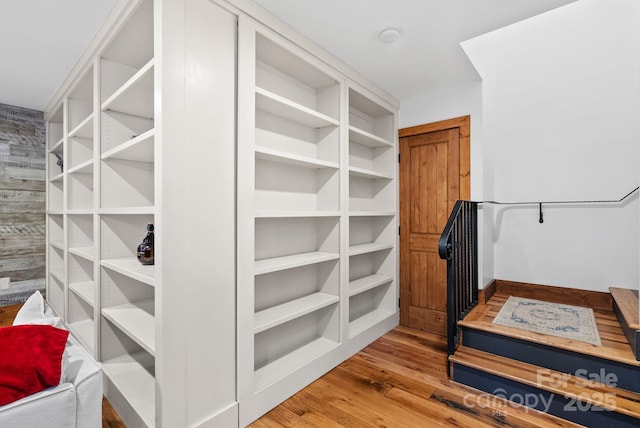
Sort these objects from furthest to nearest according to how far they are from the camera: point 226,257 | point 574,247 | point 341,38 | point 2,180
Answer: point 2,180 → point 574,247 → point 341,38 → point 226,257

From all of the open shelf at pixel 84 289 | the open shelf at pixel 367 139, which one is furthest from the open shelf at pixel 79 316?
the open shelf at pixel 367 139

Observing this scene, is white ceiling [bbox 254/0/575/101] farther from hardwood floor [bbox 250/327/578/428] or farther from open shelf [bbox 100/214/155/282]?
hardwood floor [bbox 250/327/578/428]

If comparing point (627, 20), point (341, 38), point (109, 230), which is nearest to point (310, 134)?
point (341, 38)

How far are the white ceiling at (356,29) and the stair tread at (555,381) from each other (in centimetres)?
227

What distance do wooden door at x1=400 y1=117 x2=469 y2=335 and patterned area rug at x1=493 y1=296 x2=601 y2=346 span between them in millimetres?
675

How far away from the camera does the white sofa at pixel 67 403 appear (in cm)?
99

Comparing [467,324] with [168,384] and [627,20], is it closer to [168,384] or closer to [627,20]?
[168,384]

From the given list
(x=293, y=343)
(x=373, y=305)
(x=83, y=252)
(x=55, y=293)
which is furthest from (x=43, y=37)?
(x=373, y=305)

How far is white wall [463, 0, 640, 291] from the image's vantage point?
8.84 feet

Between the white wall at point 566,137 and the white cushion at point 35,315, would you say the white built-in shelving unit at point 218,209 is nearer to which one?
→ the white cushion at point 35,315

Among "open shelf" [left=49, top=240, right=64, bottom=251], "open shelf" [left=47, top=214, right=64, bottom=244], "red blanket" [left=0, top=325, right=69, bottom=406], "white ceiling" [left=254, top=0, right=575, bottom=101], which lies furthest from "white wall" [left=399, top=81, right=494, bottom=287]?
"open shelf" [left=47, top=214, right=64, bottom=244]

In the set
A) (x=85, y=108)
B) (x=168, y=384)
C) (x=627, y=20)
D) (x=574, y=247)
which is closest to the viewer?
(x=168, y=384)

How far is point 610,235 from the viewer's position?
9.04ft

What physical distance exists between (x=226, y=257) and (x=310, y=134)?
142 cm
